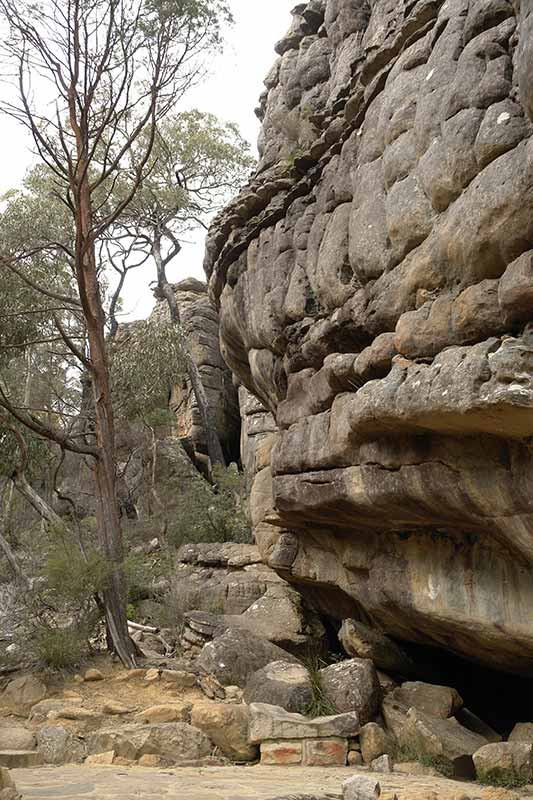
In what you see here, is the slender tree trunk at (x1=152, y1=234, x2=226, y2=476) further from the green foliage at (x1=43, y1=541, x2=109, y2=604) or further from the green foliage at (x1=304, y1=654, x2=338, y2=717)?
the green foliage at (x1=304, y1=654, x2=338, y2=717)

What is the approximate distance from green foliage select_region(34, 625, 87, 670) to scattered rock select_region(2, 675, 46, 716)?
47cm

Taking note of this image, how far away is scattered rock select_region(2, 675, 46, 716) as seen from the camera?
9212 millimetres

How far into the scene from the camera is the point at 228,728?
7430mm

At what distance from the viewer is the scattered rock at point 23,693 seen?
363 inches

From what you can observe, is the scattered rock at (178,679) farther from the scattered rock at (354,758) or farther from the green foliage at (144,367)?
the green foliage at (144,367)

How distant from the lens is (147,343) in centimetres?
2184

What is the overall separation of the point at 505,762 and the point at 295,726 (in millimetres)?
2106

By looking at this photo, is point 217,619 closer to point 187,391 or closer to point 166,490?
point 166,490

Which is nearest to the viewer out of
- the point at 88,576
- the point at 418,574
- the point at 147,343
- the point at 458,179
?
the point at 458,179

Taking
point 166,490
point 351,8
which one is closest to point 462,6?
point 351,8

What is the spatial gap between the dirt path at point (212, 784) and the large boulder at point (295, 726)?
1.64 feet

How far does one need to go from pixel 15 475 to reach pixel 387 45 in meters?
9.95


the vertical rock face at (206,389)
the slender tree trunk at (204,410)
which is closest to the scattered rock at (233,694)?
the slender tree trunk at (204,410)

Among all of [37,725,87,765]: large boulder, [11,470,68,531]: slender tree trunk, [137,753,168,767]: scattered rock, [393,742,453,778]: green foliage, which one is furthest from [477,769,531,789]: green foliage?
[11,470,68,531]: slender tree trunk
